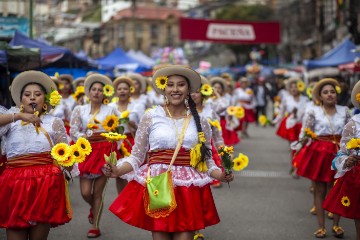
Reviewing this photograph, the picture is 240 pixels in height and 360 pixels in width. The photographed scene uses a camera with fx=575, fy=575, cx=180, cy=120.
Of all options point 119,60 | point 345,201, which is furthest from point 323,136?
point 119,60

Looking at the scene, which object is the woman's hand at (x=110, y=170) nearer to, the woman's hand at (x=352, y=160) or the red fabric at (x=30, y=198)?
the red fabric at (x=30, y=198)

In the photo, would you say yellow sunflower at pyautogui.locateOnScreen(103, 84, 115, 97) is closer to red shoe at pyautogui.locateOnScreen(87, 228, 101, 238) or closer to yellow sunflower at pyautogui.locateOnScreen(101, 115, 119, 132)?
yellow sunflower at pyautogui.locateOnScreen(101, 115, 119, 132)

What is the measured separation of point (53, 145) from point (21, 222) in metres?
0.79

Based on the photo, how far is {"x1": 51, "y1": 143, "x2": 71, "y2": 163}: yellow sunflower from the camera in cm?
501

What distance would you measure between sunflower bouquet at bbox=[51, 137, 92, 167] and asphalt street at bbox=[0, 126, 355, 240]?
2569mm

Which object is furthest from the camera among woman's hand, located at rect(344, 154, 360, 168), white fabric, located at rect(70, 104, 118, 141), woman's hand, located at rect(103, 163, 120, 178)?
white fabric, located at rect(70, 104, 118, 141)

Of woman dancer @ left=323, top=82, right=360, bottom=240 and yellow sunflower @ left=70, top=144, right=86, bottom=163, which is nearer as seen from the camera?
yellow sunflower @ left=70, top=144, right=86, bottom=163

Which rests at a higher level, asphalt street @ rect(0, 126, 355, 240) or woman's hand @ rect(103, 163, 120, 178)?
woman's hand @ rect(103, 163, 120, 178)

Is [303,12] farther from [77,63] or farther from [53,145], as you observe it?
[53,145]

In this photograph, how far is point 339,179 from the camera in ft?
20.8

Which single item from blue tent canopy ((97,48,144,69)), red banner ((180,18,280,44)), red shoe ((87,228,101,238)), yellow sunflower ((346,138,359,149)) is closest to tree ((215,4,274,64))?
blue tent canopy ((97,48,144,69))

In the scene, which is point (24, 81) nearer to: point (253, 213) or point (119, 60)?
point (253, 213)

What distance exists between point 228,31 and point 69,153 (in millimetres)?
18955

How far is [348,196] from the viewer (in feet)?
20.3
